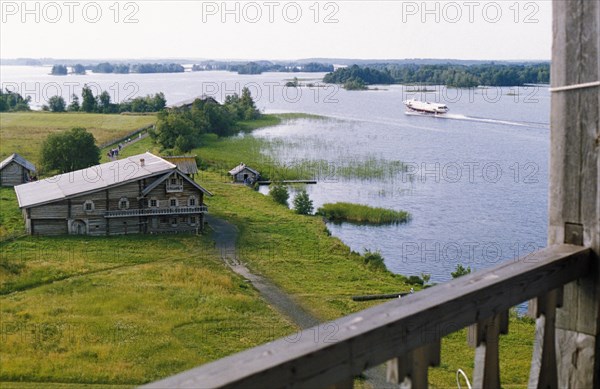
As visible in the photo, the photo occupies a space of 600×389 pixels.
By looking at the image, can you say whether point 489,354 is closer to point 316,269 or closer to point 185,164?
point 316,269

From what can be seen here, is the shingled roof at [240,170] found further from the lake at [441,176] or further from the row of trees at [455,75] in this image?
the row of trees at [455,75]

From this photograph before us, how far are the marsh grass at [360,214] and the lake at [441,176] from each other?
1.59 ft

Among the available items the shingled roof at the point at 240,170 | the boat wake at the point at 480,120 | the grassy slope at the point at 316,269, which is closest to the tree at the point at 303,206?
the grassy slope at the point at 316,269

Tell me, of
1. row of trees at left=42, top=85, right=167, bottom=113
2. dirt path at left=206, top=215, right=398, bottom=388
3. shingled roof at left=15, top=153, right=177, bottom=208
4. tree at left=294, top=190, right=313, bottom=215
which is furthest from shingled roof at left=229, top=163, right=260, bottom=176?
row of trees at left=42, top=85, right=167, bottom=113

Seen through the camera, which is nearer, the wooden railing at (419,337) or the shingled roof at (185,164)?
the wooden railing at (419,337)

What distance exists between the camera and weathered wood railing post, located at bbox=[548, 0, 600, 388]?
5.63 ft

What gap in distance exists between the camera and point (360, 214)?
78.1ft

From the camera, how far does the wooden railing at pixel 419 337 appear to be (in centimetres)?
106

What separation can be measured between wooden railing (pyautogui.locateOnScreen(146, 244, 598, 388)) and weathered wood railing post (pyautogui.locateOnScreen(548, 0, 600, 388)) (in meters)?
0.04

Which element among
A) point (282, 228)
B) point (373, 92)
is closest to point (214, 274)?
point (282, 228)

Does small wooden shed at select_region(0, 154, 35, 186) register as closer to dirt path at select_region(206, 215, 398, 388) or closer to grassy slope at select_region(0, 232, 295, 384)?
dirt path at select_region(206, 215, 398, 388)

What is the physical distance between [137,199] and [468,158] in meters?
17.3

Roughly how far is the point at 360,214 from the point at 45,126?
29217mm

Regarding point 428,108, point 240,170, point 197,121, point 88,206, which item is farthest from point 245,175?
point 428,108
